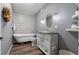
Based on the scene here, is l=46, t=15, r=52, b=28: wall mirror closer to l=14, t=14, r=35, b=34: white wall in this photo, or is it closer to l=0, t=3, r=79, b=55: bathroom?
l=0, t=3, r=79, b=55: bathroom

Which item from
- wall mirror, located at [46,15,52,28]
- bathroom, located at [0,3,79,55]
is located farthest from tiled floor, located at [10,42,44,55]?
wall mirror, located at [46,15,52,28]

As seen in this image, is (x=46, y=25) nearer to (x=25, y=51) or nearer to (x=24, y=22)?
(x=24, y=22)

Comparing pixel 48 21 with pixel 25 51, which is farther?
pixel 48 21

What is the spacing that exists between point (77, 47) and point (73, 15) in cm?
61

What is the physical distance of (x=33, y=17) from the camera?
83.7 inches

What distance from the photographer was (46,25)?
7.23 feet

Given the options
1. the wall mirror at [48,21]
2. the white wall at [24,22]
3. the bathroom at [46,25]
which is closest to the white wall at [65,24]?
the bathroom at [46,25]

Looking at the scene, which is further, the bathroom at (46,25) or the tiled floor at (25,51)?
the tiled floor at (25,51)

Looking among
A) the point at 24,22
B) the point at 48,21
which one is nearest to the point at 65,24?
the point at 48,21

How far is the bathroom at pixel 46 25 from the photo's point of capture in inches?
55.6

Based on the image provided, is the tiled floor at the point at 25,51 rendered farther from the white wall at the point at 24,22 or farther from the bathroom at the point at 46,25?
the white wall at the point at 24,22

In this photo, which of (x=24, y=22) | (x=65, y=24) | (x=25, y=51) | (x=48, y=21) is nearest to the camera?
(x=65, y=24)

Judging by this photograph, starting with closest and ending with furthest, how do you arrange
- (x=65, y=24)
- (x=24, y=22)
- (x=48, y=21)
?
1. (x=65, y=24)
2. (x=24, y=22)
3. (x=48, y=21)
